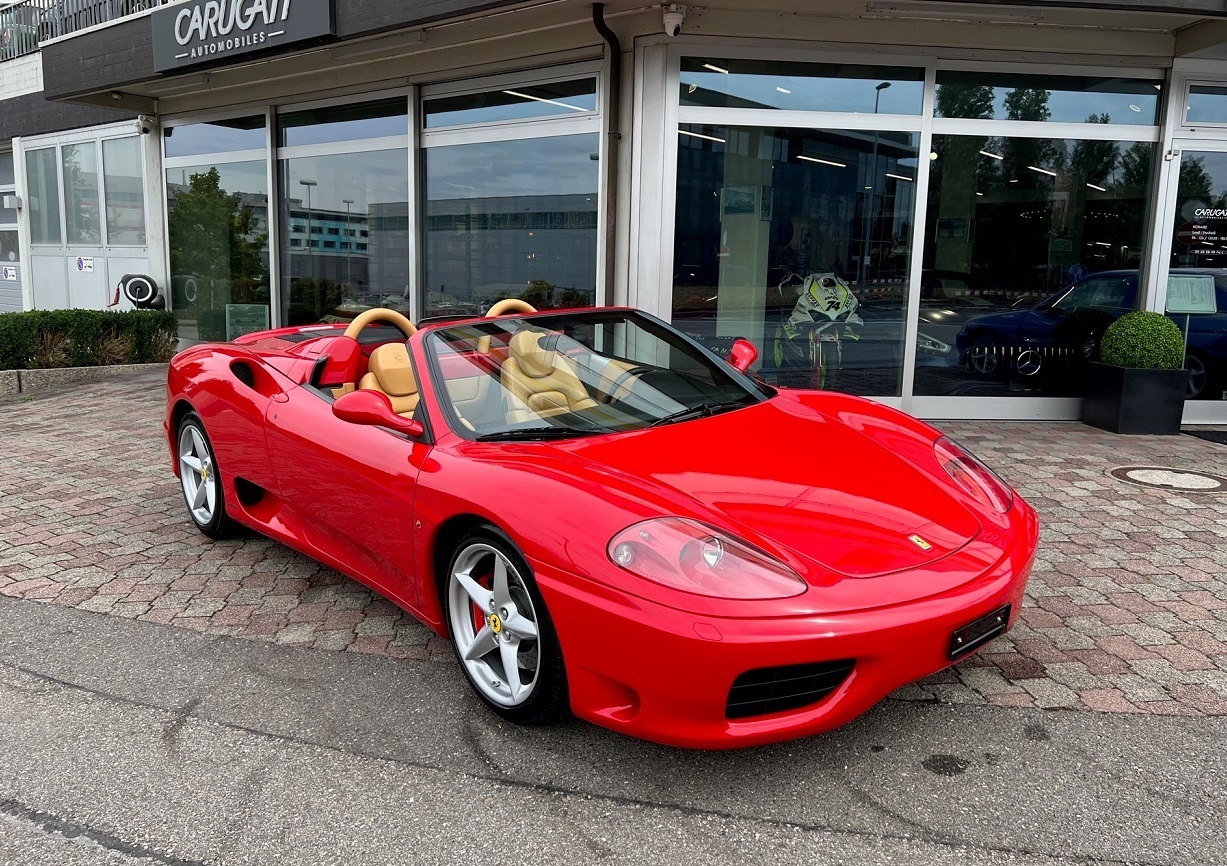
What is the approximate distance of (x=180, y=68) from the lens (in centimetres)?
934

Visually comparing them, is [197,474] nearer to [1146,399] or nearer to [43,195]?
[1146,399]

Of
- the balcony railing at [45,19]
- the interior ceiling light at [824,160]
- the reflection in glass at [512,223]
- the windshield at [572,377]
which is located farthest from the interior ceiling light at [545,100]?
the balcony railing at [45,19]

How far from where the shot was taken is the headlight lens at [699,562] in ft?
7.57

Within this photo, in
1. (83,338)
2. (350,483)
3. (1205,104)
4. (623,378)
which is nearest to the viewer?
(350,483)

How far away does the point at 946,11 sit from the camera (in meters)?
6.88

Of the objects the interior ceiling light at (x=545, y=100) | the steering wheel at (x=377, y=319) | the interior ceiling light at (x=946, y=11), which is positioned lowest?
the steering wheel at (x=377, y=319)

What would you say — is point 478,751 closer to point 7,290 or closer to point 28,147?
point 28,147

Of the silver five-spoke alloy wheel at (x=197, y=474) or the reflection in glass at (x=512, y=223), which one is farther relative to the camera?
the reflection in glass at (x=512, y=223)

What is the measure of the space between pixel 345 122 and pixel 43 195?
7566 millimetres

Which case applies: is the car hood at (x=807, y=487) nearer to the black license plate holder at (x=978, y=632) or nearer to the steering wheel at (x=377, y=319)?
the black license plate holder at (x=978, y=632)

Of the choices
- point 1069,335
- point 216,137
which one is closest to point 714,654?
point 1069,335

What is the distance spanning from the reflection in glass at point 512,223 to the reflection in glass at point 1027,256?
3.08 metres

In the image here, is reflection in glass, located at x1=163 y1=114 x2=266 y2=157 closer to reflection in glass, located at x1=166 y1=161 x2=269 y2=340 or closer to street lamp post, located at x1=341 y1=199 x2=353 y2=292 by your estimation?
reflection in glass, located at x1=166 y1=161 x2=269 y2=340

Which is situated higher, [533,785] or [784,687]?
[784,687]
